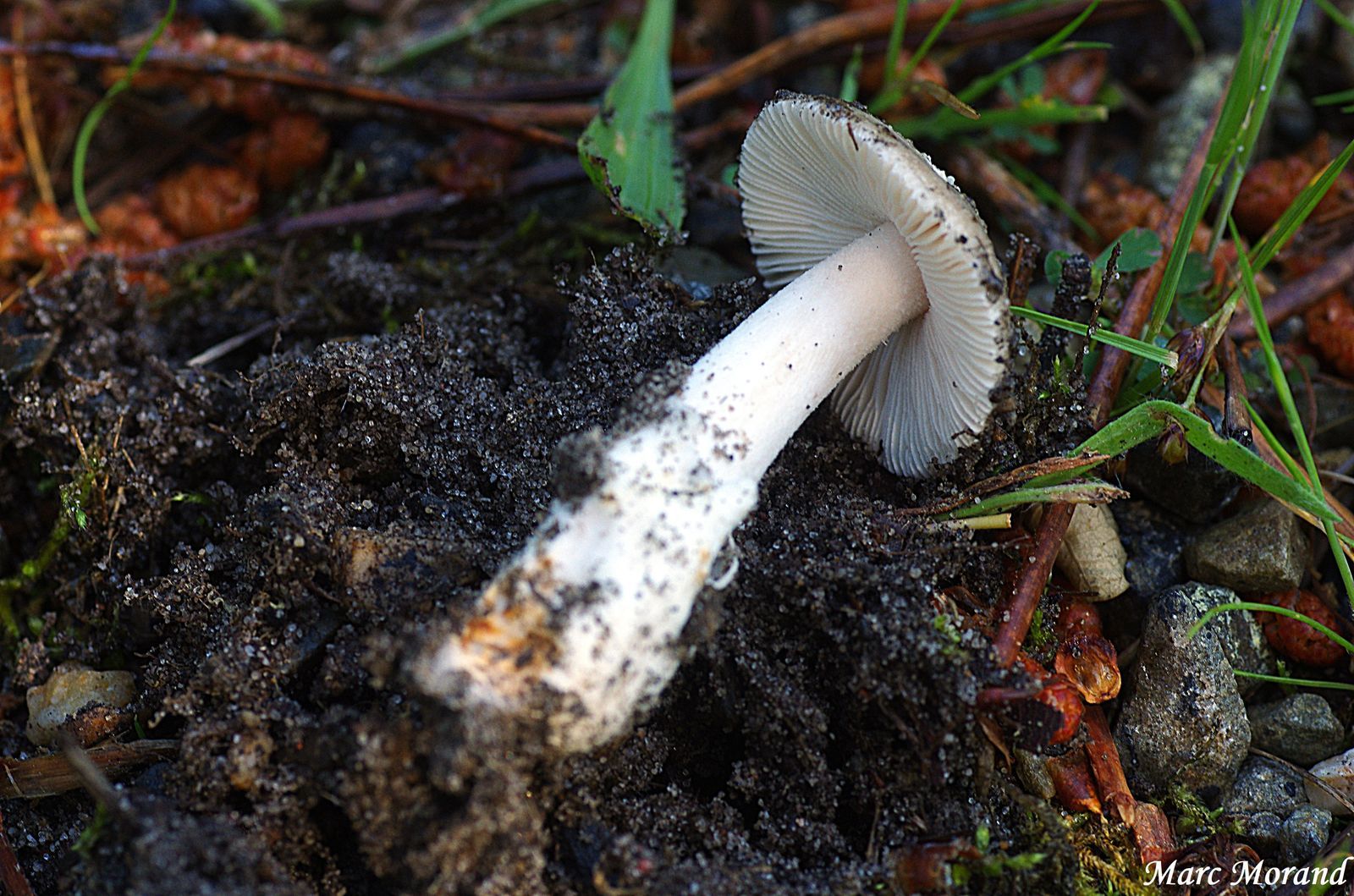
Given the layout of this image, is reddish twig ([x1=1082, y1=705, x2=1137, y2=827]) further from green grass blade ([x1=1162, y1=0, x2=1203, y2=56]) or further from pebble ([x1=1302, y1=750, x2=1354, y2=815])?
green grass blade ([x1=1162, y1=0, x2=1203, y2=56])

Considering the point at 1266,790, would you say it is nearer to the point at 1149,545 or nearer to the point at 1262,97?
the point at 1149,545

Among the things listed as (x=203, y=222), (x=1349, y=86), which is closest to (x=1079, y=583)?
(x=1349, y=86)

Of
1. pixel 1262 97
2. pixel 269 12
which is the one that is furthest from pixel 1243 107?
pixel 269 12

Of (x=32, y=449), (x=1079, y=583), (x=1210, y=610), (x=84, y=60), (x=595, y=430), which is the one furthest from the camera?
(x=84, y=60)

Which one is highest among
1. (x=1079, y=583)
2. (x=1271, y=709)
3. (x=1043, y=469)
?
(x=1043, y=469)

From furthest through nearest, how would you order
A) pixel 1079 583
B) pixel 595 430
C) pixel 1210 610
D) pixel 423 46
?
pixel 423 46 < pixel 1079 583 < pixel 1210 610 < pixel 595 430

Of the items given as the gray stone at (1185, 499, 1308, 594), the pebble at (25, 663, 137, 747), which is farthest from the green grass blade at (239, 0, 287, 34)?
the gray stone at (1185, 499, 1308, 594)

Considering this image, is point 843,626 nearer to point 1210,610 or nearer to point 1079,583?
point 1079,583
